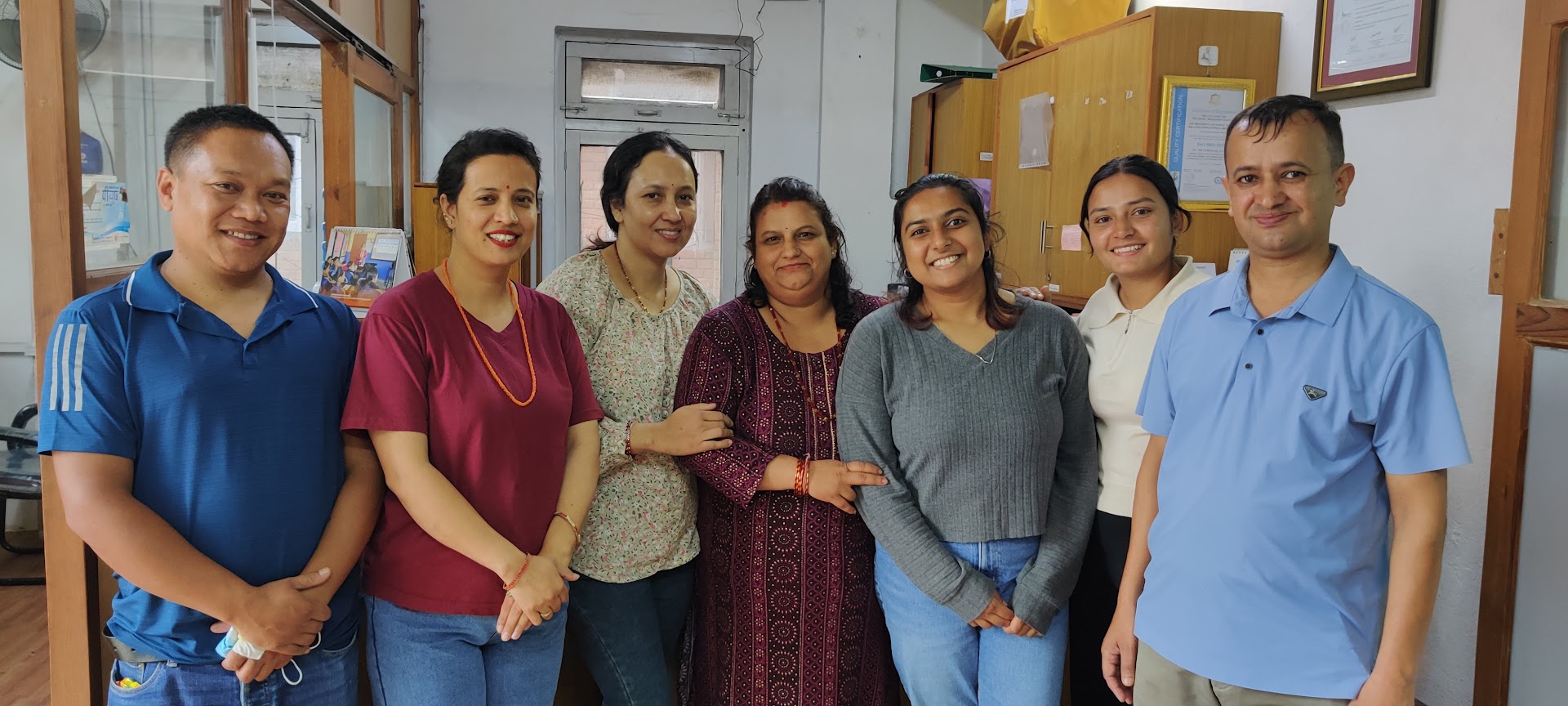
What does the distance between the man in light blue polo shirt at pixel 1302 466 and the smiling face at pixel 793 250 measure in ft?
2.51

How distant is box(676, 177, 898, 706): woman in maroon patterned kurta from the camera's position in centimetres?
183

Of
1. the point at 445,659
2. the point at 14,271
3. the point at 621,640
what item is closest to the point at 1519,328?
the point at 621,640

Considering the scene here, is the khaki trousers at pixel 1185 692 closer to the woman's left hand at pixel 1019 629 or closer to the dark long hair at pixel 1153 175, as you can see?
the woman's left hand at pixel 1019 629

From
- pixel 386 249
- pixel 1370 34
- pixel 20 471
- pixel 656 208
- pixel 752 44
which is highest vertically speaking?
pixel 752 44

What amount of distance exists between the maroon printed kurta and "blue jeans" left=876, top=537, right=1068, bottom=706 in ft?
0.49

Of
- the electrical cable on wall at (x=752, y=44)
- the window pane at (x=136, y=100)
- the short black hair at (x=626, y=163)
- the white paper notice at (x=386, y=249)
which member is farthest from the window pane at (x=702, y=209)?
the short black hair at (x=626, y=163)

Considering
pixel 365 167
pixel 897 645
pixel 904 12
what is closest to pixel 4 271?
pixel 365 167

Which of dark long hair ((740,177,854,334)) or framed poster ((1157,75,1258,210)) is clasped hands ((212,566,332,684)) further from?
framed poster ((1157,75,1258,210))

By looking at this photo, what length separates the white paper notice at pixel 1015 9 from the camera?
369cm

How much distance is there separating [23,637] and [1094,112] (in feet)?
13.3

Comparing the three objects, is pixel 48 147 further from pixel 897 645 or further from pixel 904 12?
pixel 904 12

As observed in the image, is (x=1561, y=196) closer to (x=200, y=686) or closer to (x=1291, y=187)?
(x=1291, y=187)

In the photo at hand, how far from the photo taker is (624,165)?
6.64 ft

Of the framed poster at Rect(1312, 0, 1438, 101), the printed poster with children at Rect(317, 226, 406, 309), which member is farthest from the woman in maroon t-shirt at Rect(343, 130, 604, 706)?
the framed poster at Rect(1312, 0, 1438, 101)
